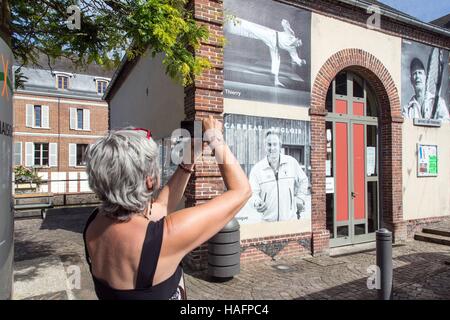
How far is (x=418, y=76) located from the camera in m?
8.51

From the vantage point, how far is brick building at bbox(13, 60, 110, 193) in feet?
88.2

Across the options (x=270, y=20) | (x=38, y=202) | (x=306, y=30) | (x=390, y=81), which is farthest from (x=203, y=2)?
(x=38, y=202)

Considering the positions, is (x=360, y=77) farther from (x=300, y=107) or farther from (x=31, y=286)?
(x=31, y=286)

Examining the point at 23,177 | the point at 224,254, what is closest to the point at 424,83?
the point at 224,254

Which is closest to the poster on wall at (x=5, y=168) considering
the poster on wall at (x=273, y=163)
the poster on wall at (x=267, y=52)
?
the poster on wall at (x=273, y=163)

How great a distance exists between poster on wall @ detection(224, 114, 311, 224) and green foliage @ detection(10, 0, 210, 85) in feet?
6.29

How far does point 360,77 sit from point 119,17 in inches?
243

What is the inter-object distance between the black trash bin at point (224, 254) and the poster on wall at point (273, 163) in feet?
3.04

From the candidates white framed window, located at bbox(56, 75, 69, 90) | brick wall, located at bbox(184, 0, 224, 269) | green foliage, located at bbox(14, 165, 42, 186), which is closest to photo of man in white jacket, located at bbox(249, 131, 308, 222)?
brick wall, located at bbox(184, 0, 224, 269)

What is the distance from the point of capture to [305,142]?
667 cm

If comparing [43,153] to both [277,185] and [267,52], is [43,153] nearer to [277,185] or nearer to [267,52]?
[267,52]

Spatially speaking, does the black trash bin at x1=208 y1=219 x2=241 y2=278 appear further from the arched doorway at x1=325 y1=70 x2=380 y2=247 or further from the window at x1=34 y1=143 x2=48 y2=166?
the window at x1=34 y1=143 x2=48 y2=166

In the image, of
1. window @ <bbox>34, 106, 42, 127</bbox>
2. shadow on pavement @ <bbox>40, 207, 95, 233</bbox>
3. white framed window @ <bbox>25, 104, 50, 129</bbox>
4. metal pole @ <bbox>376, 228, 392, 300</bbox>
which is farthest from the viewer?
window @ <bbox>34, 106, 42, 127</bbox>

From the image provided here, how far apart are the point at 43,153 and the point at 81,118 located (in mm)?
4636
